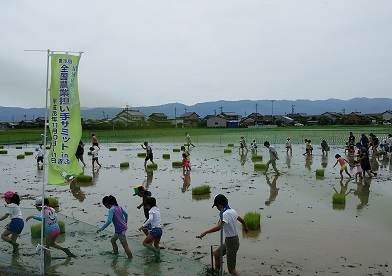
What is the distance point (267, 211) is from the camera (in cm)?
1134

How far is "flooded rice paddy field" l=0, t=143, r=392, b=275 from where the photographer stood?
7438 millimetres

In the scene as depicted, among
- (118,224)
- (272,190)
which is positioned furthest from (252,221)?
(272,190)

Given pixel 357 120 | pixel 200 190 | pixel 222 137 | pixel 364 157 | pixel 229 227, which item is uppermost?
pixel 357 120

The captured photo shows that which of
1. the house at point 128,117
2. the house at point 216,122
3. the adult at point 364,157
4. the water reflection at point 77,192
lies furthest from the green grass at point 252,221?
the house at point 128,117

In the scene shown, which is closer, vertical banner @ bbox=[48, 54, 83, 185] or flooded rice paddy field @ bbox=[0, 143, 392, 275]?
vertical banner @ bbox=[48, 54, 83, 185]

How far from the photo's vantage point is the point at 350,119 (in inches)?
3967

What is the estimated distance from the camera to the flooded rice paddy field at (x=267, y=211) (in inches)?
293

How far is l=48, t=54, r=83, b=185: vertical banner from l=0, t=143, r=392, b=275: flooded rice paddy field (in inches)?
65.9

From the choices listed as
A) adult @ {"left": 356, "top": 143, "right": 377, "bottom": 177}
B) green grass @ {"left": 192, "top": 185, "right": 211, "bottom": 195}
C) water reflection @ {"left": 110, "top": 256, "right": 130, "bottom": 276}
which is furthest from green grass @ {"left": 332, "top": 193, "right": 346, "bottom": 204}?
water reflection @ {"left": 110, "top": 256, "right": 130, "bottom": 276}

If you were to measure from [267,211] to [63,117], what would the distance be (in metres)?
Answer: 6.80

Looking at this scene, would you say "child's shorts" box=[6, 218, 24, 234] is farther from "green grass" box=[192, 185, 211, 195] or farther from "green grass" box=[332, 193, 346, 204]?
"green grass" box=[332, 193, 346, 204]

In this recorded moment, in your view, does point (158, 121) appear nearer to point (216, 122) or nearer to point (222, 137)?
point (216, 122)

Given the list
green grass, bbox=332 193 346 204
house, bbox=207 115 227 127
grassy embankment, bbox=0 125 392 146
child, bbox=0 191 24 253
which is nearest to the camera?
child, bbox=0 191 24 253

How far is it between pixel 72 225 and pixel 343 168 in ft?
38.6
